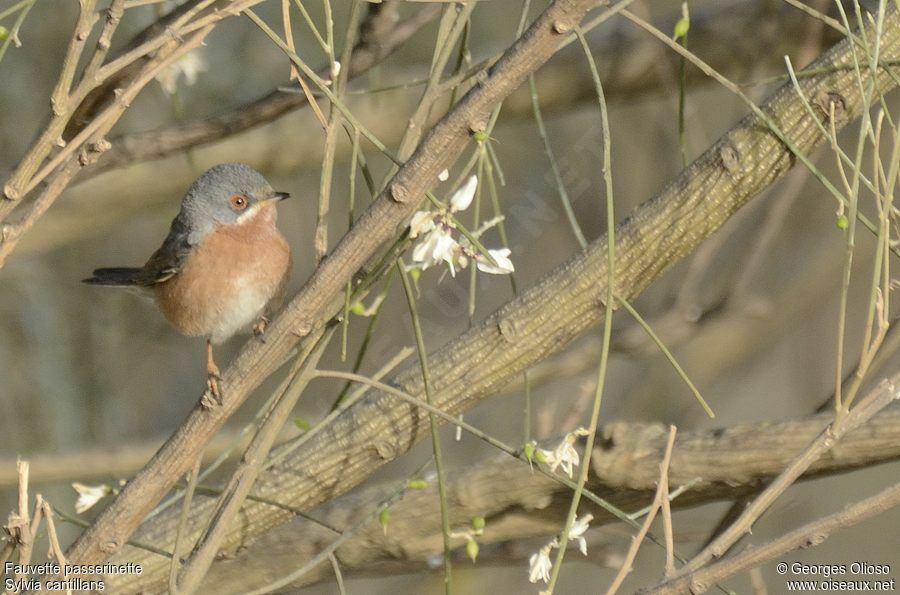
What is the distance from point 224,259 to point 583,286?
1.80 m

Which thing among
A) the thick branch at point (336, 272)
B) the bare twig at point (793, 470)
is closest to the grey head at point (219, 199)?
the thick branch at point (336, 272)

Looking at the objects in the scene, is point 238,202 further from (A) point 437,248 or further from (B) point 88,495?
(A) point 437,248

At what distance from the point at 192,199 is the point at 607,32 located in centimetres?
235

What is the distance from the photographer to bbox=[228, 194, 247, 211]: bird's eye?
14.8 ft

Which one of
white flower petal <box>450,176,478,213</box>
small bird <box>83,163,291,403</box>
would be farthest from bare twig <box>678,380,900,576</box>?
small bird <box>83,163,291,403</box>

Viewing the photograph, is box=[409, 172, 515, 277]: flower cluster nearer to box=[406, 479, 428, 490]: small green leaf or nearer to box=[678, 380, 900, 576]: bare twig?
box=[406, 479, 428, 490]: small green leaf

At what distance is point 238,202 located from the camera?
14.9 ft

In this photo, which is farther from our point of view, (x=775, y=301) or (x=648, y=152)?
(x=648, y=152)

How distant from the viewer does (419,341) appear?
2627mm

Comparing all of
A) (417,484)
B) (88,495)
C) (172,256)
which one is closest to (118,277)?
(172,256)

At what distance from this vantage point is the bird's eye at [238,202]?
178 inches

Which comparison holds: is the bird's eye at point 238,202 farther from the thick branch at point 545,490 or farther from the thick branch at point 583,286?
the thick branch at point 583,286

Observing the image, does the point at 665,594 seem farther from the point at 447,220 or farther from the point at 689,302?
the point at 689,302

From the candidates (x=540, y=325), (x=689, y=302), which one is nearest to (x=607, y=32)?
(x=689, y=302)
